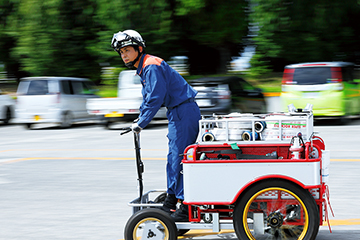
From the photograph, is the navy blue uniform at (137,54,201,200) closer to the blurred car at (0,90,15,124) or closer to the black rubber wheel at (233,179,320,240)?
the black rubber wheel at (233,179,320,240)

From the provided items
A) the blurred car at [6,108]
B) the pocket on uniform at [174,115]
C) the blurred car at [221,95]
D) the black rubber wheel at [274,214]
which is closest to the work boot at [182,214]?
the black rubber wheel at [274,214]

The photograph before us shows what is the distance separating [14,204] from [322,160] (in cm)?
414

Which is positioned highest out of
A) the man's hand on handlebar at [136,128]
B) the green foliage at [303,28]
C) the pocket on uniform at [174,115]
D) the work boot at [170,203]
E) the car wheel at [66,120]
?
the green foliage at [303,28]

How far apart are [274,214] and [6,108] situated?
17071mm

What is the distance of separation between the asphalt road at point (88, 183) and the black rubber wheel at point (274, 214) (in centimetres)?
74

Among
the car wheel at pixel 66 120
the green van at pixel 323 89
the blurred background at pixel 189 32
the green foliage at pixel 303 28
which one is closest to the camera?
the green van at pixel 323 89

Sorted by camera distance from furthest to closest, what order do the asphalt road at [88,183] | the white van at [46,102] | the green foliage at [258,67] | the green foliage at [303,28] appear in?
the green foliage at [258,67] → the green foliage at [303,28] → the white van at [46,102] → the asphalt road at [88,183]

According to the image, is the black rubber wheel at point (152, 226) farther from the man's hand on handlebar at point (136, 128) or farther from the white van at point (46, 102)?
the white van at point (46, 102)

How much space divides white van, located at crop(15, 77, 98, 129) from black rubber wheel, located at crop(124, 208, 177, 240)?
1332 centimetres

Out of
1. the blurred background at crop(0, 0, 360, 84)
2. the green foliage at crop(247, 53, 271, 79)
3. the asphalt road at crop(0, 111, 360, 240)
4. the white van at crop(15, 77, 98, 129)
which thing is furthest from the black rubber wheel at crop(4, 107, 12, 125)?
the green foliage at crop(247, 53, 271, 79)

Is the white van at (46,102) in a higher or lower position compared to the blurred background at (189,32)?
lower

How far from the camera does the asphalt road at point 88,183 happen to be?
221 inches

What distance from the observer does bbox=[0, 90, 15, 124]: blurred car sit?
1977cm

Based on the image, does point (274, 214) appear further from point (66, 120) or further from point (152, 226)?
point (66, 120)
